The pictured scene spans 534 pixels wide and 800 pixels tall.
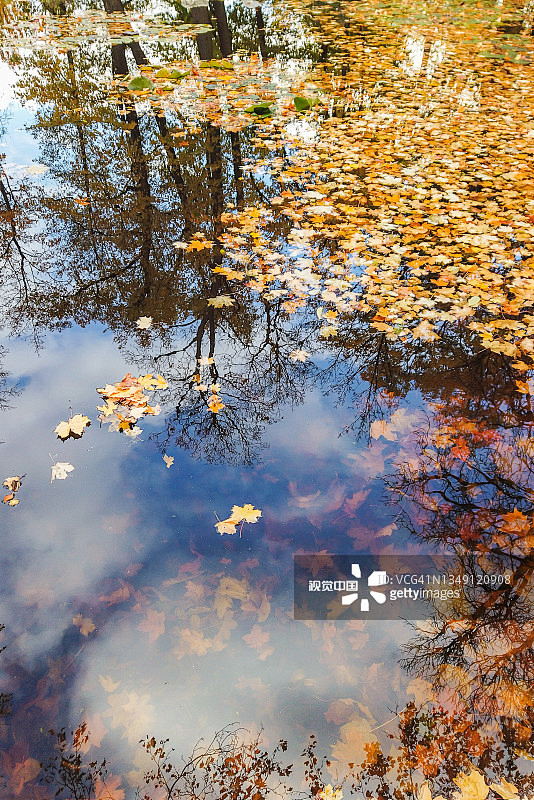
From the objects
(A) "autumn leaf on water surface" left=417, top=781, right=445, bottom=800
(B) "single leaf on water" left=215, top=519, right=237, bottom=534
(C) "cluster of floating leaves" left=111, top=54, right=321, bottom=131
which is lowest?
(A) "autumn leaf on water surface" left=417, top=781, right=445, bottom=800

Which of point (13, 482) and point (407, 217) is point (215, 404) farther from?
point (407, 217)

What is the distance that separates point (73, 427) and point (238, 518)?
4.88ft

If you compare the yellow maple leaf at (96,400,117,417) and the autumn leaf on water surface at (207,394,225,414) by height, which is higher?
the yellow maple leaf at (96,400,117,417)

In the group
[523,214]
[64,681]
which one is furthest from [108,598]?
[523,214]

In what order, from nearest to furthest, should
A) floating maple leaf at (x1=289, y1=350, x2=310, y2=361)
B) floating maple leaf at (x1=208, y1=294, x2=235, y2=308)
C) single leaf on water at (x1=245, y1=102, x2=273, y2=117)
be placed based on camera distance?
floating maple leaf at (x1=289, y1=350, x2=310, y2=361) < floating maple leaf at (x1=208, y1=294, x2=235, y2=308) < single leaf on water at (x1=245, y1=102, x2=273, y2=117)

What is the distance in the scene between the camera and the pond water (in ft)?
7.25

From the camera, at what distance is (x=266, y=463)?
332cm

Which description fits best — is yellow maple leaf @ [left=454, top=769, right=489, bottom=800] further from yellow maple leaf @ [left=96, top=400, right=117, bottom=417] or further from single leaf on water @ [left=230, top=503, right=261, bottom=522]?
yellow maple leaf @ [left=96, top=400, right=117, bottom=417]

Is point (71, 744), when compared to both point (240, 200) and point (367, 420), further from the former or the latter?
point (240, 200)

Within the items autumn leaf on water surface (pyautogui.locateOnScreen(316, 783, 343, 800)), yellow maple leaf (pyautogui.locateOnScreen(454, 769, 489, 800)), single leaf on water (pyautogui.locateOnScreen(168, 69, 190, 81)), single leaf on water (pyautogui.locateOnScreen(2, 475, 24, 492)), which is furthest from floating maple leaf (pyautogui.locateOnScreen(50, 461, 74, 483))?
single leaf on water (pyautogui.locateOnScreen(168, 69, 190, 81))

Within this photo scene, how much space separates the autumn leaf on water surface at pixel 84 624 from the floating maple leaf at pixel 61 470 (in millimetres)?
996
